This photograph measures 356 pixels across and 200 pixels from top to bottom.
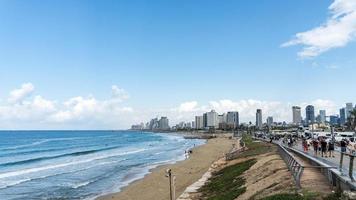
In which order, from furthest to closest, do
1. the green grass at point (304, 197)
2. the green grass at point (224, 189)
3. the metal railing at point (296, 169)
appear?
1. the green grass at point (224, 189)
2. the metal railing at point (296, 169)
3. the green grass at point (304, 197)

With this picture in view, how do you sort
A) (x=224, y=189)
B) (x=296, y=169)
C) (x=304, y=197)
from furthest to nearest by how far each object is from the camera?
(x=224, y=189) → (x=296, y=169) → (x=304, y=197)

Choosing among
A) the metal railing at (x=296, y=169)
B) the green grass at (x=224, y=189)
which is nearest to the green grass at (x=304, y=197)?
the metal railing at (x=296, y=169)

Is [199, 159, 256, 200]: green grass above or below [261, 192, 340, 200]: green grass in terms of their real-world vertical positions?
below

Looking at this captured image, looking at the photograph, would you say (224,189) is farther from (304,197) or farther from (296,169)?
(304,197)

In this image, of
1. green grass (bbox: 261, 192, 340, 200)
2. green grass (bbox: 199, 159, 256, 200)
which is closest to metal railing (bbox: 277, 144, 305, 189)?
green grass (bbox: 261, 192, 340, 200)

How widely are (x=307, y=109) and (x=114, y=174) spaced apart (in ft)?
310

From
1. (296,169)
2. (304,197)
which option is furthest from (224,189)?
(304,197)

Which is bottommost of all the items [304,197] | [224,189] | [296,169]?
[224,189]

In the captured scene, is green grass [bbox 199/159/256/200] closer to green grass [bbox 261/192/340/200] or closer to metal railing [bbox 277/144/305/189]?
metal railing [bbox 277/144/305/189]

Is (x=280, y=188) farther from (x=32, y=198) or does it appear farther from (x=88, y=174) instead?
(x=88, y=174)

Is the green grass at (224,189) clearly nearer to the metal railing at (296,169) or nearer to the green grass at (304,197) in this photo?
the metal railing at (296,169)

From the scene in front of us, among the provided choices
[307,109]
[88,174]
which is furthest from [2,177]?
[307,109]

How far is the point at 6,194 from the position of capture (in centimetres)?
3459

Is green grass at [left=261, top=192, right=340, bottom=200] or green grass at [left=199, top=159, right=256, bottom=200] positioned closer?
green grass at [left=261, top=192, right=340, bottom=200]
